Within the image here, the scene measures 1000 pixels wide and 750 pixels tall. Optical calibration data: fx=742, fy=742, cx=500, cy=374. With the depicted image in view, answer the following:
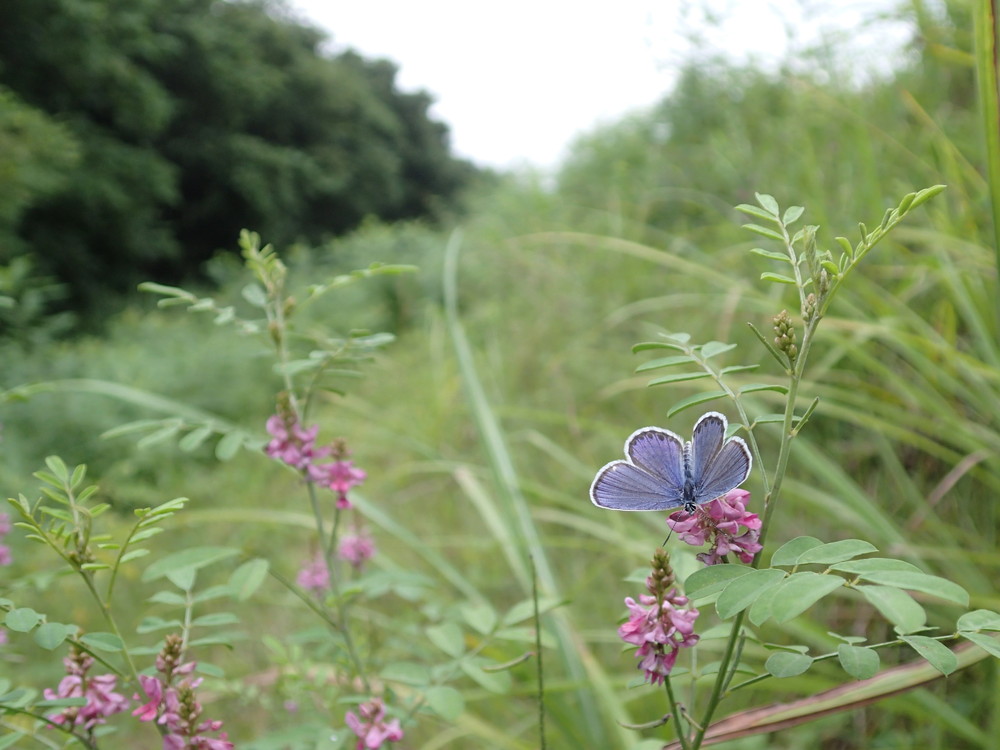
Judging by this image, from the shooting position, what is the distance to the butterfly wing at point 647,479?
532 millimetres

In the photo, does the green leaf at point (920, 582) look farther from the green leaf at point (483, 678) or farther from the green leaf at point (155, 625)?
the green leaf at point (155, 625)

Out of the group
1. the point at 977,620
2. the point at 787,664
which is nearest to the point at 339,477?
the point at 787,664

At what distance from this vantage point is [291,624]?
7.31ft

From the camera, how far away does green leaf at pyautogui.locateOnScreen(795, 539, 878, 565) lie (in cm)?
48

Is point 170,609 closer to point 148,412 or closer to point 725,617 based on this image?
point 725,617

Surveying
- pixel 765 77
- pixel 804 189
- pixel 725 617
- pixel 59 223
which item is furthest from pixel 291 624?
pixel 59 223

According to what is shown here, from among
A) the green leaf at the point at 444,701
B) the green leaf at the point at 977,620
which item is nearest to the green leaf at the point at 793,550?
the green leaf at the point at 977,620

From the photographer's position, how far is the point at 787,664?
1.69ft

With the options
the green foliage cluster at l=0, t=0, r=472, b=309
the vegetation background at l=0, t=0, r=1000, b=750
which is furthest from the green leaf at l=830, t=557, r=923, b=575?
the green foliage cluster at l=0, t=0, r=472, b=309

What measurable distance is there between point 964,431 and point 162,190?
10.9 meters

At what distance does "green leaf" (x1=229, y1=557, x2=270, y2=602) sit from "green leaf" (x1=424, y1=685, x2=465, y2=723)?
23cm

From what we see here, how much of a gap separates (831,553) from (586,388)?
230cm

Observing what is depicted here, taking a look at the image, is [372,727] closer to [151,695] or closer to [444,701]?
[444,701]

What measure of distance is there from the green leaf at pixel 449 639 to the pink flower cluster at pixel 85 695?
1.21ft
